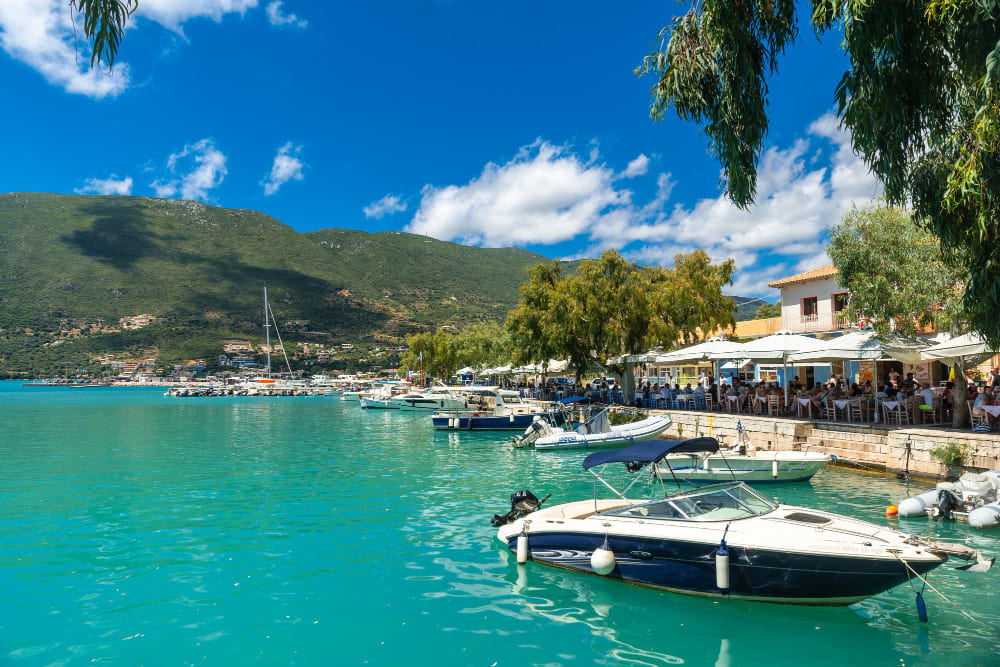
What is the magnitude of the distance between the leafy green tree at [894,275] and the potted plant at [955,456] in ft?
9.54

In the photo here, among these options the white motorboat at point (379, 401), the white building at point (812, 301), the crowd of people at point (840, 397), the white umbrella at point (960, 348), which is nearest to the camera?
the white umbrella at point (960, 348)

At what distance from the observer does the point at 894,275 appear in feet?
63.2

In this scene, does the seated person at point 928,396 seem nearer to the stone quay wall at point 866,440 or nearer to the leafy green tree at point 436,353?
the stone quay wall at point 866,440

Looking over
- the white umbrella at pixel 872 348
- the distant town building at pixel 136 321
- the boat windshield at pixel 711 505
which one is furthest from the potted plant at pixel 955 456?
the distant town building at pixel 136 321

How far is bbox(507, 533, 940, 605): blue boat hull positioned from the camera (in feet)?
26.3

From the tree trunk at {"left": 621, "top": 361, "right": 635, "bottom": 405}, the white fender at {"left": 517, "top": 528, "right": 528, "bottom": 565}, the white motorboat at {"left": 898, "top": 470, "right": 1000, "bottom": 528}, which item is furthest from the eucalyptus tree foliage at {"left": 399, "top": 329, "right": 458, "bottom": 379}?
the white fender at {"left": 517, "top": 528, "right": 528, "bottom": 565}

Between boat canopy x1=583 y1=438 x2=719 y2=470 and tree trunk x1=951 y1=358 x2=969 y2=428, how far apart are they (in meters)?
11.0

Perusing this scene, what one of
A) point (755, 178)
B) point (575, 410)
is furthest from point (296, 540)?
point (575, 410)

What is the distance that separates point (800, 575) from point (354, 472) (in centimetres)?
1639

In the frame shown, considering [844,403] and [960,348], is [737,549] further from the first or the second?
[844,403]

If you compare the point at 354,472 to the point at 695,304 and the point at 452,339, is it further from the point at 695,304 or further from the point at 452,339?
the point at 452,339

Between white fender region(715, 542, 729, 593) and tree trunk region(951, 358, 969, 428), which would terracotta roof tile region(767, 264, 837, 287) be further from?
white fender region(715, 542, 729, 593)

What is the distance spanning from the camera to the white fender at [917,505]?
42.5 ft

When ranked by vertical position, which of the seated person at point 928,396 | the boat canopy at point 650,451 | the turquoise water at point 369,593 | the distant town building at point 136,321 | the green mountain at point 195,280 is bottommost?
the turquoise water at point 369,593
